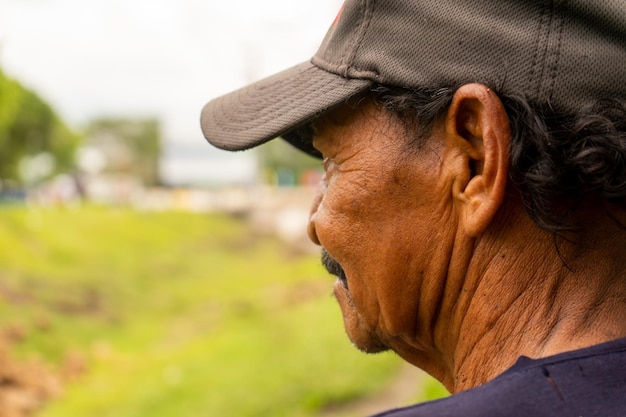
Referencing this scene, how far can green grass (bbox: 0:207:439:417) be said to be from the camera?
1011 cm

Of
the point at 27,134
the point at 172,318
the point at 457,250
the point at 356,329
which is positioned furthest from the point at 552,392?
the point at 27,134

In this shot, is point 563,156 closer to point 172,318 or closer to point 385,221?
point 385,221

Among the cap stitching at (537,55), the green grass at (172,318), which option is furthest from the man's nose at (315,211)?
the green grass at (172,318)

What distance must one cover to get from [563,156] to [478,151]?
152 millimetres

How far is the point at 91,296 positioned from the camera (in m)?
20.4

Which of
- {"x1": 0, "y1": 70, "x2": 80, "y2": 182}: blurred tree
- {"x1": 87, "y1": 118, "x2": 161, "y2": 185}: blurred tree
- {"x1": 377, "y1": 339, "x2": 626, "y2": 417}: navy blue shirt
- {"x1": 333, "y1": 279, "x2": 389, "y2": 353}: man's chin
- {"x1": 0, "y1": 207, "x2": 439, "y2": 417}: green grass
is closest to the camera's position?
{"x1": 377, "y1": 339, "x2": 626, "y2": 417}: navy blue shirt

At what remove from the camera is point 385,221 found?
1542 millimetres

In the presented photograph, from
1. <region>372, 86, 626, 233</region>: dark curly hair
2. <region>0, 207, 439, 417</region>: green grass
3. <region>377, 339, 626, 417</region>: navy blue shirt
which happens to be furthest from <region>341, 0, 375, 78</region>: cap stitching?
<region>0, 207, 439, 417</region>: green grass

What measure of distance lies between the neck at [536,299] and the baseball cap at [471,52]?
0.27 meters

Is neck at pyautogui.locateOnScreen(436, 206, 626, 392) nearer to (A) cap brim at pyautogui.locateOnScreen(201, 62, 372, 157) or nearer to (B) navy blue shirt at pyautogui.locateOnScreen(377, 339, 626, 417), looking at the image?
(B) navy blue shirt at pyautogui.locateOnScreen(377, 339, 626, 417)

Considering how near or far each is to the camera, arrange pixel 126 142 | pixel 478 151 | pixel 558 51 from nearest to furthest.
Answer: pixel 558 51
pixel 478 151
pixel 126 142

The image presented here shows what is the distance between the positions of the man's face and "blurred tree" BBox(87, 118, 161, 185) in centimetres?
6869

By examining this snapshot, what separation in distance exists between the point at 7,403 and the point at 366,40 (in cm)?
1196

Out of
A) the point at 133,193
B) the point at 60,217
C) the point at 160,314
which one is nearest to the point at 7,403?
the point at 160,314
